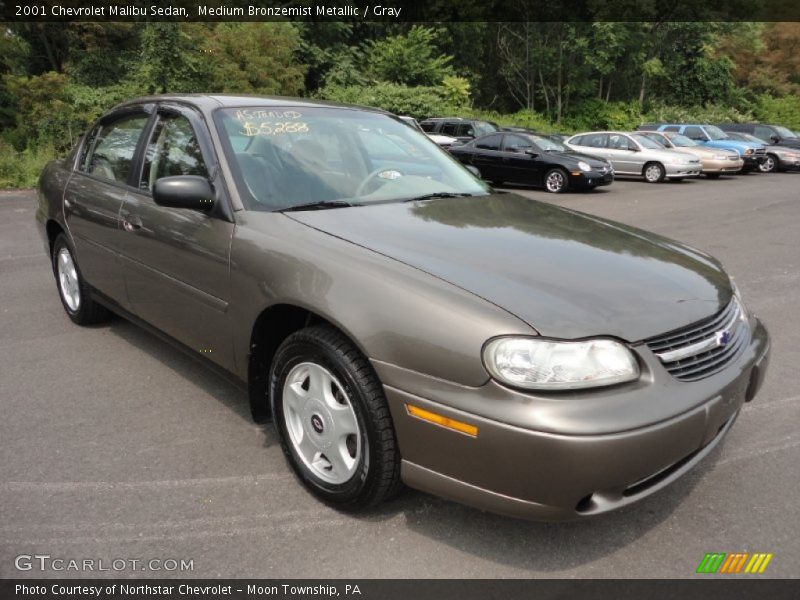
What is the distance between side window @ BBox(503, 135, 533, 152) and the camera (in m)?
15.6

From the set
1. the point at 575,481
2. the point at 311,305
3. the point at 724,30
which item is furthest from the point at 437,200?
the point at 724,30

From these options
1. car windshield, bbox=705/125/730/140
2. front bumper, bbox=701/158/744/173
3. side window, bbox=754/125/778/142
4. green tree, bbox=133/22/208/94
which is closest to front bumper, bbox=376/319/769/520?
green tree, bbox=133/22/208/94

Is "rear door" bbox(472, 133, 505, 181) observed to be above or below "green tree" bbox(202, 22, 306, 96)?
below

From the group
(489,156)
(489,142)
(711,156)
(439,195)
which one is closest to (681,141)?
(711,156)

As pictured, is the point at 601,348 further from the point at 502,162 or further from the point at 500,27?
the point at 500,27

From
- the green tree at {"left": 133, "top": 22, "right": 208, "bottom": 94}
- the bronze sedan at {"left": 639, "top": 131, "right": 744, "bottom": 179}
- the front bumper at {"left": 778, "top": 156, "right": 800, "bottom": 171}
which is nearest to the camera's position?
the green tree at {"left": 133, "top": 22, "right": 208, "bottom": 94}

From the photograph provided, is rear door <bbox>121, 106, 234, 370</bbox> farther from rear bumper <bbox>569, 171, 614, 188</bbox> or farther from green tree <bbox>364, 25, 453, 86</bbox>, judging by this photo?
green tree <bbox>364, 25, 453, 86</bbox>

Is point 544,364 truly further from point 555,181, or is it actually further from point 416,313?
point 555,181

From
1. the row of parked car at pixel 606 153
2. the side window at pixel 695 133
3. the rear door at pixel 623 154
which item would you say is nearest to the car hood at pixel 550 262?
the row of parked car at pixel 606 153

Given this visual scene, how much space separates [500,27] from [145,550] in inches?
1647

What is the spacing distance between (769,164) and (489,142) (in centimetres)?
1202

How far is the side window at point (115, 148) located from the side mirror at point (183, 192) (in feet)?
3.63

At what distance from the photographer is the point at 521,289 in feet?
7.41

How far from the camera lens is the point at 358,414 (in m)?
2.38
